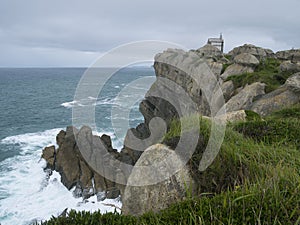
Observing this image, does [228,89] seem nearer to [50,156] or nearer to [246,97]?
[246,97]

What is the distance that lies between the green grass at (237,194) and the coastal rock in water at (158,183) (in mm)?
283

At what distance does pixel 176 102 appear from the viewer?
2766cm

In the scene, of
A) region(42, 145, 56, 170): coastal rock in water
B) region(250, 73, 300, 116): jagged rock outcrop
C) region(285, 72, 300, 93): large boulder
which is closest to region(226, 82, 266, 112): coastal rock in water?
region(250, 73, 300, 116): jagged rock outcrop

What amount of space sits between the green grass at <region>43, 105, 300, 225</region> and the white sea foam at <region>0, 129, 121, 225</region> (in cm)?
1388

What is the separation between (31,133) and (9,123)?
1013 cm

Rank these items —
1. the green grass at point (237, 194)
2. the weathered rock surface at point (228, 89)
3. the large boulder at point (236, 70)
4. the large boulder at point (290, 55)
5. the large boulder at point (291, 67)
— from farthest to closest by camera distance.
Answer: the large boulder at point (290, 55) → the large boulder at point (236, 70) → the weathered rock surface at point (228, 89) → the large boulder at point (291, 67) → the green grass at point (237, 194)

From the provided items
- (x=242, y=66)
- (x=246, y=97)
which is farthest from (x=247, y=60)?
(x=246, y=97)

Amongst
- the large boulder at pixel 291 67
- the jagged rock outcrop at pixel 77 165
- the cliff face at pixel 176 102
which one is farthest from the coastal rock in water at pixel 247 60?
the jagged rock outcrop at pixel 77 165

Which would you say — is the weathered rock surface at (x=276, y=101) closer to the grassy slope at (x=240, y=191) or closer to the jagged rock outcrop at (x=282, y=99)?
the jagged rock outcrop at (x=282, y=99)

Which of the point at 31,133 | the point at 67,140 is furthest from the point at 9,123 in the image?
the point at 67,140

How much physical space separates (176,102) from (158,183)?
75.6ft

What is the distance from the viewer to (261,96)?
14.2 m

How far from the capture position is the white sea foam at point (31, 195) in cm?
2028

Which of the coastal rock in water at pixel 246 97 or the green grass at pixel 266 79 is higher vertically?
the green grass at pixel 266 79
